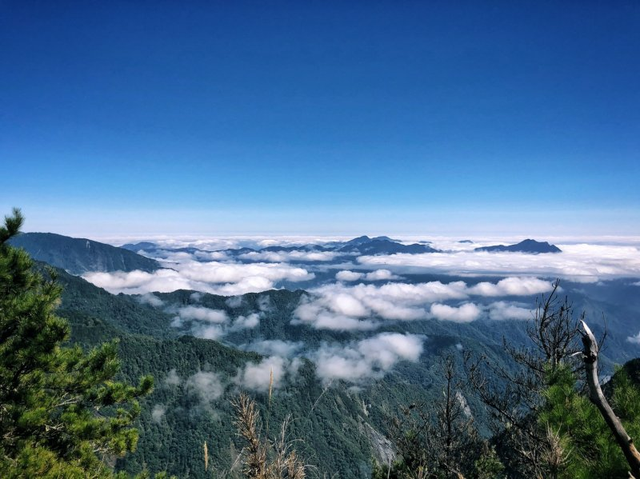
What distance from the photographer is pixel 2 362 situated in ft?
28.3

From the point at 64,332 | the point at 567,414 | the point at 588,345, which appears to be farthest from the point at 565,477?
the point at 64,332

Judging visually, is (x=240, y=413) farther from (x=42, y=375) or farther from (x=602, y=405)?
(x=42, y=375)

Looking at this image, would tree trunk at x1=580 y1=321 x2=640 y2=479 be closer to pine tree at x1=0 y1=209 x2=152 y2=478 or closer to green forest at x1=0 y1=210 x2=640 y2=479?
green forest at x1=0 y1=210 x2=640 y2=479

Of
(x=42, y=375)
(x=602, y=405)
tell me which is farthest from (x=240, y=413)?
(x=42, y=375)

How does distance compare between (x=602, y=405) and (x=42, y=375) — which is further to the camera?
(x=42, y=375)

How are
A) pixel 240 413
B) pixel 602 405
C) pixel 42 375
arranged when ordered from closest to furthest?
pixel 602 405 → pixel 240 413 → pixel 42 375

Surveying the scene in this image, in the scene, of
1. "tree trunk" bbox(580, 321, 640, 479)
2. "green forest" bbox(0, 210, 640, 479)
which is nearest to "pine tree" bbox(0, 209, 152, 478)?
"green forest" bbox(0, 210, 640, 479)

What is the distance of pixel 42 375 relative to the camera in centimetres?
955

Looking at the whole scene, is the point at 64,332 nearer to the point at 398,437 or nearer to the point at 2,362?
the point at 2,362

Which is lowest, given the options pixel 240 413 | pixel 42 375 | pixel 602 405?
pixel 42 375

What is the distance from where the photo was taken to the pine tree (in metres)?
8.56

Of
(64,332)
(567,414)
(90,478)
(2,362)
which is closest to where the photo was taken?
(567,414)

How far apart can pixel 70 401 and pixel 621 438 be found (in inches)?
499

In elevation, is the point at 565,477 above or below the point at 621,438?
below
